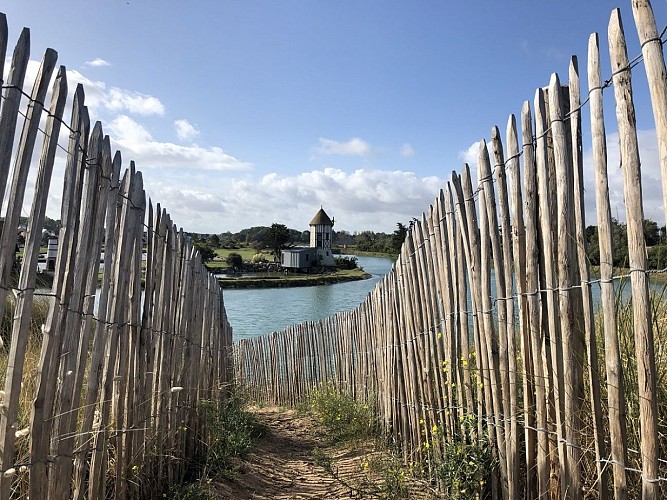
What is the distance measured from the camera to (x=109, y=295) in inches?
117

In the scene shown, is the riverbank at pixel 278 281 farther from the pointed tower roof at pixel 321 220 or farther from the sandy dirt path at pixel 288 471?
the sandy dirt path at pixel 288 471

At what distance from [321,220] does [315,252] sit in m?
13.0

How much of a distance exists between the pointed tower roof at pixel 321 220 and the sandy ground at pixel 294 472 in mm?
68799

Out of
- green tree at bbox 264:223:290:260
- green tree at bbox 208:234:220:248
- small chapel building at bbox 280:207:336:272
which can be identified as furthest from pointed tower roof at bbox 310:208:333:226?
green tree at bbox 208:234:220:248

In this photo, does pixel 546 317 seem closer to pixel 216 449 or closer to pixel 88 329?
pixel 88 329

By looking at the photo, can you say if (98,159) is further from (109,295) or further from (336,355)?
(336,355)

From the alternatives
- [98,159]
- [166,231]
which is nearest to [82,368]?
[98,159]

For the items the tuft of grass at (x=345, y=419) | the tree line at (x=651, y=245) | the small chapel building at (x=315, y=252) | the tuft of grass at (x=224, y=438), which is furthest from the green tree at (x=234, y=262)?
the tree line at (x=651, y=245)

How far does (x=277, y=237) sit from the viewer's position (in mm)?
68000

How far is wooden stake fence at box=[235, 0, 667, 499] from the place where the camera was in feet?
6.37

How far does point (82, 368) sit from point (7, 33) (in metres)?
1.45

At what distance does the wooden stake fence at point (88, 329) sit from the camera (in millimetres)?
2045

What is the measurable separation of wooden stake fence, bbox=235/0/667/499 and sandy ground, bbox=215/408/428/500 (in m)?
0.59

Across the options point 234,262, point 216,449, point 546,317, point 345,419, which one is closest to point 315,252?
point 234,262
